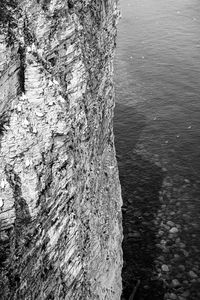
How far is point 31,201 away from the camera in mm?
8984

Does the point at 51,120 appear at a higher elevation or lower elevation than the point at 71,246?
higher

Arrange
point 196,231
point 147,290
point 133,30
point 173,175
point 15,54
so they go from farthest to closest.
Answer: point 133,30
point 173,175
point 196,231
point 147,290
point 15,54

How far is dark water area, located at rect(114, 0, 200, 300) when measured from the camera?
25594mm

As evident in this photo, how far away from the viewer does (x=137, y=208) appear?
102 feet

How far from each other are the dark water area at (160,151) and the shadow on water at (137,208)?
2.5 inches

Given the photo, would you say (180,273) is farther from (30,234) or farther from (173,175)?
(30,234)

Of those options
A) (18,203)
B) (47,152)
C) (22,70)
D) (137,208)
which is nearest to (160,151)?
(137,208)

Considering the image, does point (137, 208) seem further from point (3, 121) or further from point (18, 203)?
point (3, 121)

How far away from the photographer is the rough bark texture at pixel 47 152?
859cm

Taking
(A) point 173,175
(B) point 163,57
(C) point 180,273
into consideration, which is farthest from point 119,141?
(B) point 163,57

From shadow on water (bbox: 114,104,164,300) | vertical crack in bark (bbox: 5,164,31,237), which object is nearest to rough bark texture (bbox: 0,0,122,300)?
vertical crack in bark (bbox: 5,164,31,237)

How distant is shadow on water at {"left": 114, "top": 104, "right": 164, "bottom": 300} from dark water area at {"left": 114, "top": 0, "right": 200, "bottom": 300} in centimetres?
6

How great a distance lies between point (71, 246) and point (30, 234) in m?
2.52

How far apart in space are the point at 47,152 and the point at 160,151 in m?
30.1
